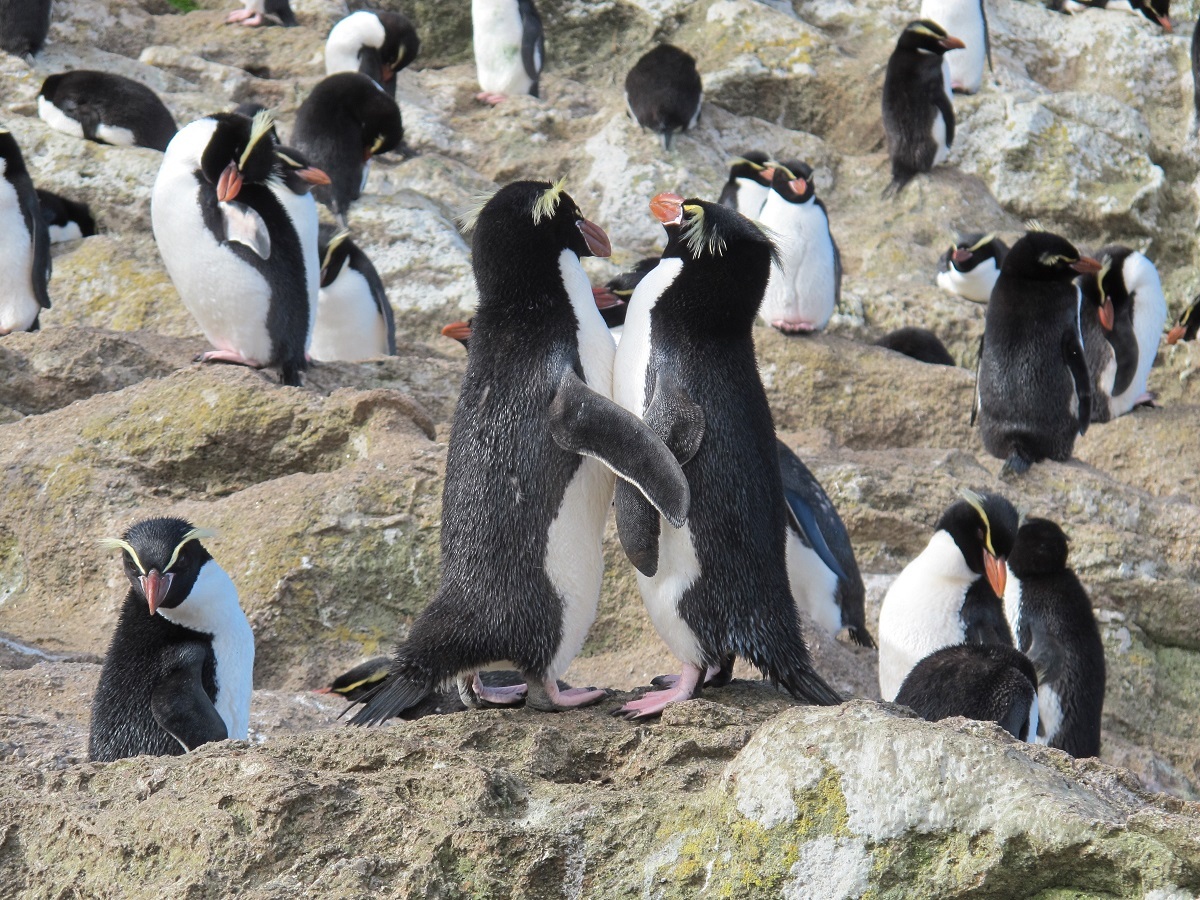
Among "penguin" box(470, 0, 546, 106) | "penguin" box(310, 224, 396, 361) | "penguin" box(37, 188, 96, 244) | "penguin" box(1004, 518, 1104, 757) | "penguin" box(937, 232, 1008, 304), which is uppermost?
"penguin" box(470, 0, 546, 106)

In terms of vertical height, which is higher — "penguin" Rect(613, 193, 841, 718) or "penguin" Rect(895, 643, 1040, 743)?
"penguin" Rect(613, 193, 841, 718)

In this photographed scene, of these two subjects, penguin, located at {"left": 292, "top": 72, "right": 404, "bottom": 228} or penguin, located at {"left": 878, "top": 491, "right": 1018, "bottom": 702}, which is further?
penguin, located at {"left": 292, "top": 72, "right": 404, "bottom": 228}

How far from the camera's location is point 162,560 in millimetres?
4098

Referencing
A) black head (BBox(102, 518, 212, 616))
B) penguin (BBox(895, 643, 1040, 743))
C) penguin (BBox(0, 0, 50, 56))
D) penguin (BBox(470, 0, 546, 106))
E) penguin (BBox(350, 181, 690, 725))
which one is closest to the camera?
penguin (BBox(350, 181, 690, 725))

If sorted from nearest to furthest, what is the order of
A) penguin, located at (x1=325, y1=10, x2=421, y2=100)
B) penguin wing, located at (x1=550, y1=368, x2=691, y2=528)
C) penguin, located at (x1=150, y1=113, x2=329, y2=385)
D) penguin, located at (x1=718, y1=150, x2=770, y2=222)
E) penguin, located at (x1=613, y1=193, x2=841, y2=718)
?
1. penguin wing, located at (x1=550, y1=368, x2=691, y2=528)
2. penguin, located at (x1=613, y1=193, x2=841, y2=718)
3. penguin, located at (x1=150, y1=113, x2=329, y2=385)
4. penguin, located at (x1=718, y1=150, x2=770, y2=222)
5. penguin, located at (x1=325, y1=10, x2=421, y2=100)

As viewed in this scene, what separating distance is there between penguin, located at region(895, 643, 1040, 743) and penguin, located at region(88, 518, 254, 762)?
1.94 metres

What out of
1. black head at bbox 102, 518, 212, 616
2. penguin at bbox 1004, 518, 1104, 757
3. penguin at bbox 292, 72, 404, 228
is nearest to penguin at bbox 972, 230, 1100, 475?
penguin at bbox 1004, 518, 1104, 757

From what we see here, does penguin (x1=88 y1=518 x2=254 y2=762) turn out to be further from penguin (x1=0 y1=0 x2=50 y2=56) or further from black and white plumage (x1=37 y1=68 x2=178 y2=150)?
penguin (x1=0 y1=0 x2=50 y2=56)

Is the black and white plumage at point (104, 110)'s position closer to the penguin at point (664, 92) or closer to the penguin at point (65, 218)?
the penguin at point (65, 218)

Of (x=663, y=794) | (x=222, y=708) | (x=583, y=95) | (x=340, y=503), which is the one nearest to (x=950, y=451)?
(x=340, y=503)

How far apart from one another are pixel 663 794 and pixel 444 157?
34.1ft

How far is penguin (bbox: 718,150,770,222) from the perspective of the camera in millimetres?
10555

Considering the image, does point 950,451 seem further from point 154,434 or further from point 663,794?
point 663,794

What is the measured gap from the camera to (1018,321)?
8398 mm
